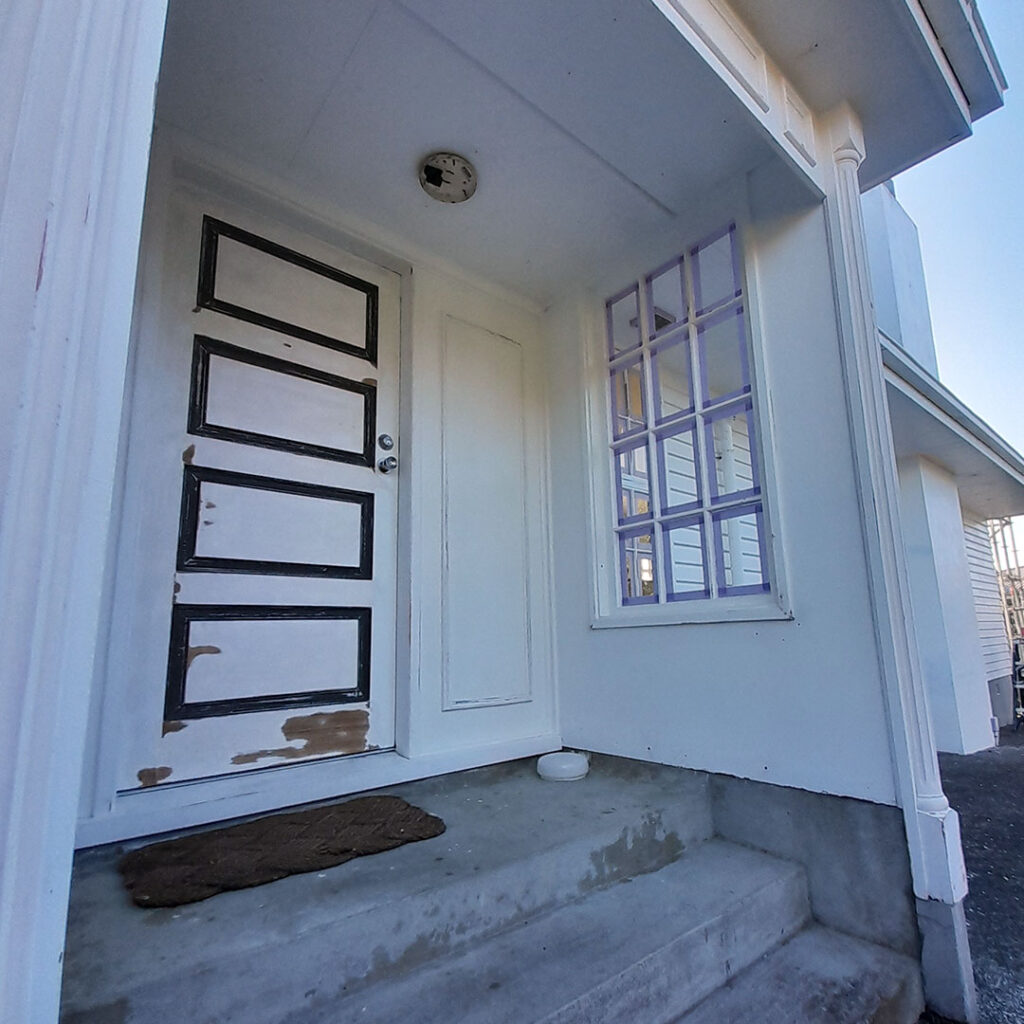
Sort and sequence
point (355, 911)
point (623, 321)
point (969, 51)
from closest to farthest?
point (355, 911) < point (969, 51) < point (623, 321)

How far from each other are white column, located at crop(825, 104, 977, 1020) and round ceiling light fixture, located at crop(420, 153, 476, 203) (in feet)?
3.90

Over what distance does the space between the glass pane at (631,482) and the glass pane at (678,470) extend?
101mm

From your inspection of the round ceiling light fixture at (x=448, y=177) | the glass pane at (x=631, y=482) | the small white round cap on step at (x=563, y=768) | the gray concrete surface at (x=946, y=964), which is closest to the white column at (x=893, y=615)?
the gray concrete surface at (x=946, y=964)

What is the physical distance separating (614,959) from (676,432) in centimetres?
162

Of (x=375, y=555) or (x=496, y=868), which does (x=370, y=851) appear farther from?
(x=375, y=555)

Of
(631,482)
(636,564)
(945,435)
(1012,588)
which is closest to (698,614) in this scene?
(636,564)

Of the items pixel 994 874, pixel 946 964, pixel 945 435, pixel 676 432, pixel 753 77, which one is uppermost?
pixel 753 77

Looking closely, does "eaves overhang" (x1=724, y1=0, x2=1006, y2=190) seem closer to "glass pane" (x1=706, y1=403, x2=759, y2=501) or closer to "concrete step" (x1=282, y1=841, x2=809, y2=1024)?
"glass pane" (x1=706, y1=403, x2=759, y2=501)

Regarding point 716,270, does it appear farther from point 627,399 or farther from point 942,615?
point 942,615

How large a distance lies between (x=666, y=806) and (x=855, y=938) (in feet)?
1.77

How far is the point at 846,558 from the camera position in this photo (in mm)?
1624

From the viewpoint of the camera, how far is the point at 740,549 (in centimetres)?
286

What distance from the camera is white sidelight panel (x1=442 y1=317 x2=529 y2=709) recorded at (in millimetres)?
2172

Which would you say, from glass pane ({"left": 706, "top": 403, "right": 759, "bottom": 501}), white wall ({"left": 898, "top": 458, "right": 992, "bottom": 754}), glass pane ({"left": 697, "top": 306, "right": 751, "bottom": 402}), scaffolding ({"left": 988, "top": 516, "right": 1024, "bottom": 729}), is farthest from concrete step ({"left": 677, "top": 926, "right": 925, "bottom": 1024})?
scaffolding ({"left": 988, "top": 516, "right": 1024, "bottom": 729})
